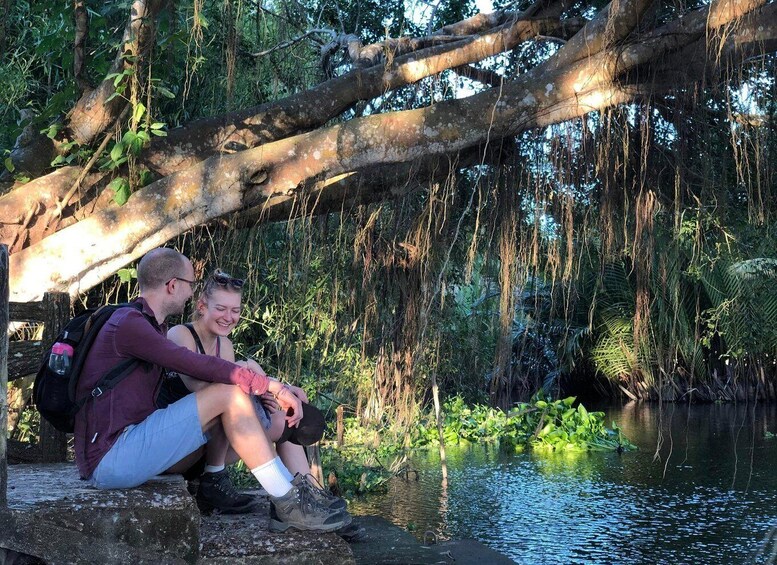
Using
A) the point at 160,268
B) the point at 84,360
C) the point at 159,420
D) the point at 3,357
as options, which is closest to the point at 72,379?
the point at 84,360

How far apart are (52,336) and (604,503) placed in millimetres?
5274

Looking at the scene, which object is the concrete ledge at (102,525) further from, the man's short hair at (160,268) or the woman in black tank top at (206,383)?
the man's short hair at (160,268)

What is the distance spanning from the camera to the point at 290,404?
3.98m

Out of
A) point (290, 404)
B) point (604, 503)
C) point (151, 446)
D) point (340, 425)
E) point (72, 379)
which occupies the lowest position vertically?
point (604, 503)

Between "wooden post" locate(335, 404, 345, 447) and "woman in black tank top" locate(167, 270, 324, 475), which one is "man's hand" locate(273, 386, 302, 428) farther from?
"wooden post" locate(335, 404, 345, 447)

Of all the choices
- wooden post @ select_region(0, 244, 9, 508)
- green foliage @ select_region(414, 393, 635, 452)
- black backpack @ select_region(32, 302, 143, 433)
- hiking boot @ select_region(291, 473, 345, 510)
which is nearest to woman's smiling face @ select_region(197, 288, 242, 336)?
black backpack @ select_region(32, 302, 143, 433)

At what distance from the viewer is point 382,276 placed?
720 cm

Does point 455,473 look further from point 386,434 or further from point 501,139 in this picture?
point 501,139

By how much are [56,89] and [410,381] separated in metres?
3.96

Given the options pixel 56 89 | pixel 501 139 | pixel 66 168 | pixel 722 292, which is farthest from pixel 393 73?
pixel 722 292

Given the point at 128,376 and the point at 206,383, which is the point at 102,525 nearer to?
the point at 128,376

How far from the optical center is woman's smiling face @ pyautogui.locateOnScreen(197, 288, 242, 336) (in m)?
4.20

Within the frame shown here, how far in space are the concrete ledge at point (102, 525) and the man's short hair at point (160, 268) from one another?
0.88m

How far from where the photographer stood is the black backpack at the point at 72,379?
374 cm
